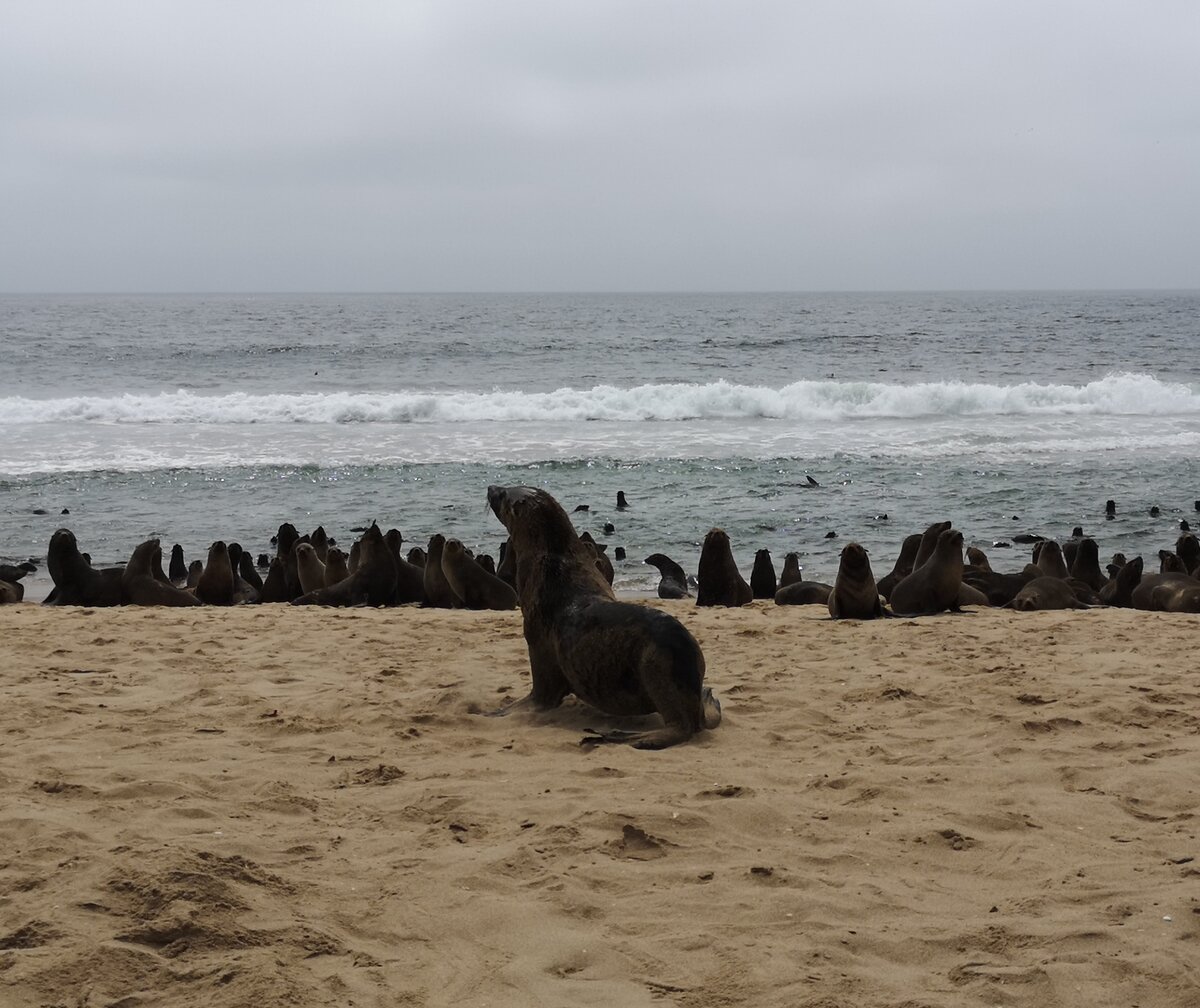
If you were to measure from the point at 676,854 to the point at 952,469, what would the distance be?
63.0 feet

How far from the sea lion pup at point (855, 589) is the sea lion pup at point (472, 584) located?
9.64ft

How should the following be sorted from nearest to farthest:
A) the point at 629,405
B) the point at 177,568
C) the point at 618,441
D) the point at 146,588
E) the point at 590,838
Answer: the point at 590,838, the point at 146,588, the point at 177,568, the point at 618,441, the point at 629,405

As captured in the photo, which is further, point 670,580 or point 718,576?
point 670,580

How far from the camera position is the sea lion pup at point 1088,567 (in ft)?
41.7

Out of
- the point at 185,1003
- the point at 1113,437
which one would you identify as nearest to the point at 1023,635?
the point at 185,1003

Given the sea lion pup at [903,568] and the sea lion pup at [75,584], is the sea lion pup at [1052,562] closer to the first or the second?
the sea lion pup at [903,568]

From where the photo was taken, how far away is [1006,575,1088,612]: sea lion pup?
11.1 metres

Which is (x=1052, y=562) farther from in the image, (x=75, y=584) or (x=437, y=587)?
(x=75, y=584)

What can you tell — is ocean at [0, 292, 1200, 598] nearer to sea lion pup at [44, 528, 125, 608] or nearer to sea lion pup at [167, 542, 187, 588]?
sea lion pup at [44, 528, 125, 608]

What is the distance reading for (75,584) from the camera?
1191 cm

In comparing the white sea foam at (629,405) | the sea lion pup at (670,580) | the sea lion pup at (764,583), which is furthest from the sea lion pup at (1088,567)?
the white sea foam at (629,405)

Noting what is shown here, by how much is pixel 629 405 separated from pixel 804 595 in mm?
22567

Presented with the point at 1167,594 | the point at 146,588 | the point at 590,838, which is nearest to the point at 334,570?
the point at 146,588

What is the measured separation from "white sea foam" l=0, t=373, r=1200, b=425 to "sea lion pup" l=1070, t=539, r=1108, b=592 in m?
20.0
